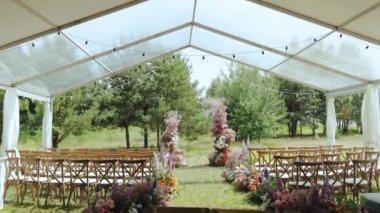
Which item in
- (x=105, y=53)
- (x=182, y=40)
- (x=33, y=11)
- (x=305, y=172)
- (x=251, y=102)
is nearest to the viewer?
(x=33, y=11)

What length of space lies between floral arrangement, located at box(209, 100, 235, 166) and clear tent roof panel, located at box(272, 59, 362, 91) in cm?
233

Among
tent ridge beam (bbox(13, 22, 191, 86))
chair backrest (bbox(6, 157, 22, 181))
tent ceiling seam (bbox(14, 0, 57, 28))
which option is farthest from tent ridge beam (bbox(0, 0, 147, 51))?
tent ridge beam (bbox(13, 22, 191, 86))

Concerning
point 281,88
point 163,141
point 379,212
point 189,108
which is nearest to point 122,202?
point 379,212

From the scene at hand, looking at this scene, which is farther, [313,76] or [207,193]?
[313,76]

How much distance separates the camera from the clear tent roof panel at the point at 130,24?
7.48 m

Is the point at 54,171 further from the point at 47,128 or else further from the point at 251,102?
the point at 251,102

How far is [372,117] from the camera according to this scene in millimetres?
9734

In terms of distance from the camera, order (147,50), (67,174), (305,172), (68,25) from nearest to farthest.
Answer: (305,172) → (68,25) → (67,174) → (147,50)

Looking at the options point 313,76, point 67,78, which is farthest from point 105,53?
point 313,76

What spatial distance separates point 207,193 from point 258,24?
12.2ft

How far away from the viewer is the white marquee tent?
6.25m

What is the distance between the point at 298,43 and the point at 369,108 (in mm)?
2854

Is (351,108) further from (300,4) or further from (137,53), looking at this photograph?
(300,4)

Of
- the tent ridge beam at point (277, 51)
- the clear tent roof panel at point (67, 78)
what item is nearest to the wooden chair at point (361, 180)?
the tent ridge beam at point (277, 51)
